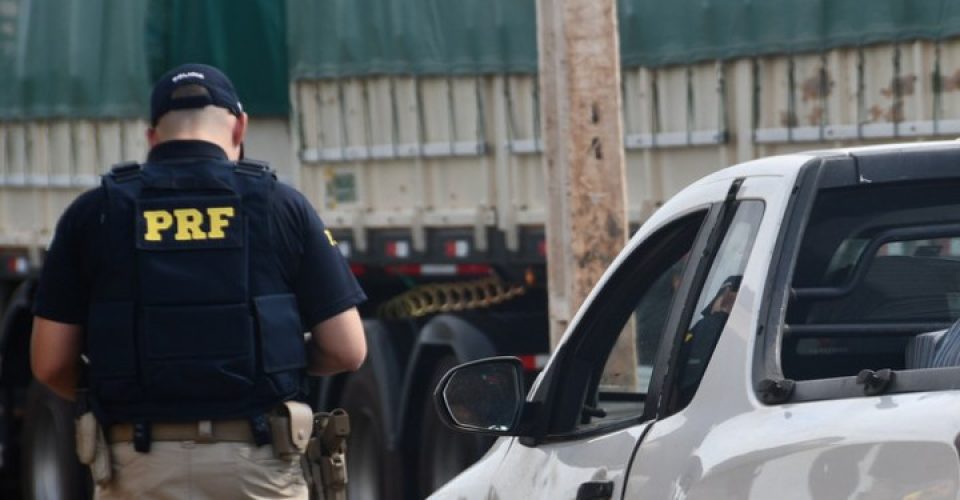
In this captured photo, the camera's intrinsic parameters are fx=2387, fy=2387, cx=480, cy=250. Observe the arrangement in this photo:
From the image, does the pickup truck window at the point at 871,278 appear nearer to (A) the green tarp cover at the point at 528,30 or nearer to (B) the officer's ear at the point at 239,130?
(B) the officer's ear at the point at 239,130

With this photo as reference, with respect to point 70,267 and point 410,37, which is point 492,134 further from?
point 70,267

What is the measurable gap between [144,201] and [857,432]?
7.27 feet

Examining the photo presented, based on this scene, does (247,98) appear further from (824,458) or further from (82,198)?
(824,458)

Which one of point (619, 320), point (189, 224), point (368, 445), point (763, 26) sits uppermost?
point (763, 26)

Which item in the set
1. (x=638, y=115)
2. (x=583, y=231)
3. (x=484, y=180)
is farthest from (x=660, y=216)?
(x=484, y=180)

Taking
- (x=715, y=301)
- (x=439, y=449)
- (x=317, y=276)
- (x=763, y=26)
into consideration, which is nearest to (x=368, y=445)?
(x=439, y=449)

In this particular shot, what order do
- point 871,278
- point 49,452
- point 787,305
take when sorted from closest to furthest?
point 787,305 → point 871,278 → point 49,452

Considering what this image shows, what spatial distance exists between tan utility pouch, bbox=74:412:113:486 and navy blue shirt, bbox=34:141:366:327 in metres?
0.24

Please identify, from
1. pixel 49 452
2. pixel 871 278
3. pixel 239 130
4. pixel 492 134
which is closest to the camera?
pixel 871 278

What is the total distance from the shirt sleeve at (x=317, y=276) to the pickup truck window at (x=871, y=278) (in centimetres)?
140

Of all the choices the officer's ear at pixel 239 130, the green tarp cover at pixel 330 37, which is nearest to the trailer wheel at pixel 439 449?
the green tarp cover at pixel 330 37

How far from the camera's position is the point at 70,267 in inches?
209

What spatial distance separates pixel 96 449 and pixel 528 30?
6359 mm

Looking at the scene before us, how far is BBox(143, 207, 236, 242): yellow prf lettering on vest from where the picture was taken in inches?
207
